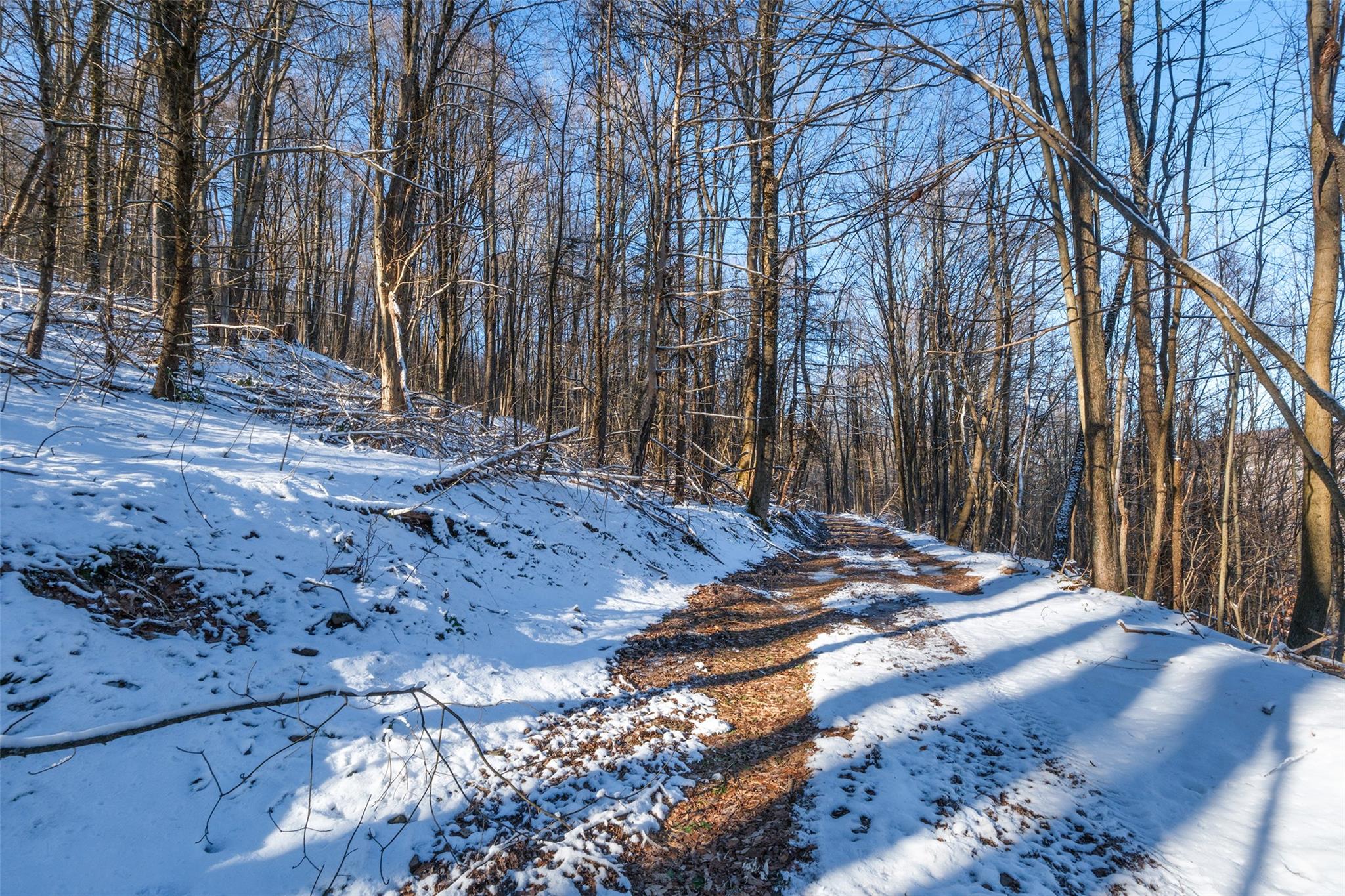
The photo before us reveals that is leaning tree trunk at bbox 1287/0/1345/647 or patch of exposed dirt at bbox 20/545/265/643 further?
leaning tree trunk at bbox 1287/0/1345/647

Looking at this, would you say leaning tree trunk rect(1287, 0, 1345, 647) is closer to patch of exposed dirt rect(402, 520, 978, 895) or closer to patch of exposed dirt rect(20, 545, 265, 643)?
patch of exposed dirt rect(402, 520, 978, 895)

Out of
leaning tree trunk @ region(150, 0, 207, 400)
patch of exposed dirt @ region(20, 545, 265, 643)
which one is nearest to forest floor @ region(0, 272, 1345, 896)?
patch of exposed dirt @ region(20, 545, 265, 643)

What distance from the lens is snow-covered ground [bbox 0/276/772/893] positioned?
2.30m

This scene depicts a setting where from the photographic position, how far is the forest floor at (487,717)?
2.44m

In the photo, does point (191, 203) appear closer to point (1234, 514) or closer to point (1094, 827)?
point (1094, 827)

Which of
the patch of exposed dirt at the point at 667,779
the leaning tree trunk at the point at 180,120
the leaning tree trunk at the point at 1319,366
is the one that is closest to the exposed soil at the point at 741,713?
the patch of exposed dirt at the point at 667,779

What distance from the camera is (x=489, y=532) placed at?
19.9 ft

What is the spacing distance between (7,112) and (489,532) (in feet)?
16.2

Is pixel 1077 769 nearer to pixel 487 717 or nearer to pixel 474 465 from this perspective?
pixel 487 717

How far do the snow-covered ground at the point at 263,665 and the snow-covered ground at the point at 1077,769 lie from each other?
1124 millimetres

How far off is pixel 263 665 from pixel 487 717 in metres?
1.36

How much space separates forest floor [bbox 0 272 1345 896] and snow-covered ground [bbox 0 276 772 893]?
0.02 metres

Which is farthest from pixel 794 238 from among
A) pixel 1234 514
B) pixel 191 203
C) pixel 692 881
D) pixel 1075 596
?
pixel 692 881

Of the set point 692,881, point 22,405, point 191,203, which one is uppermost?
point 191,203
